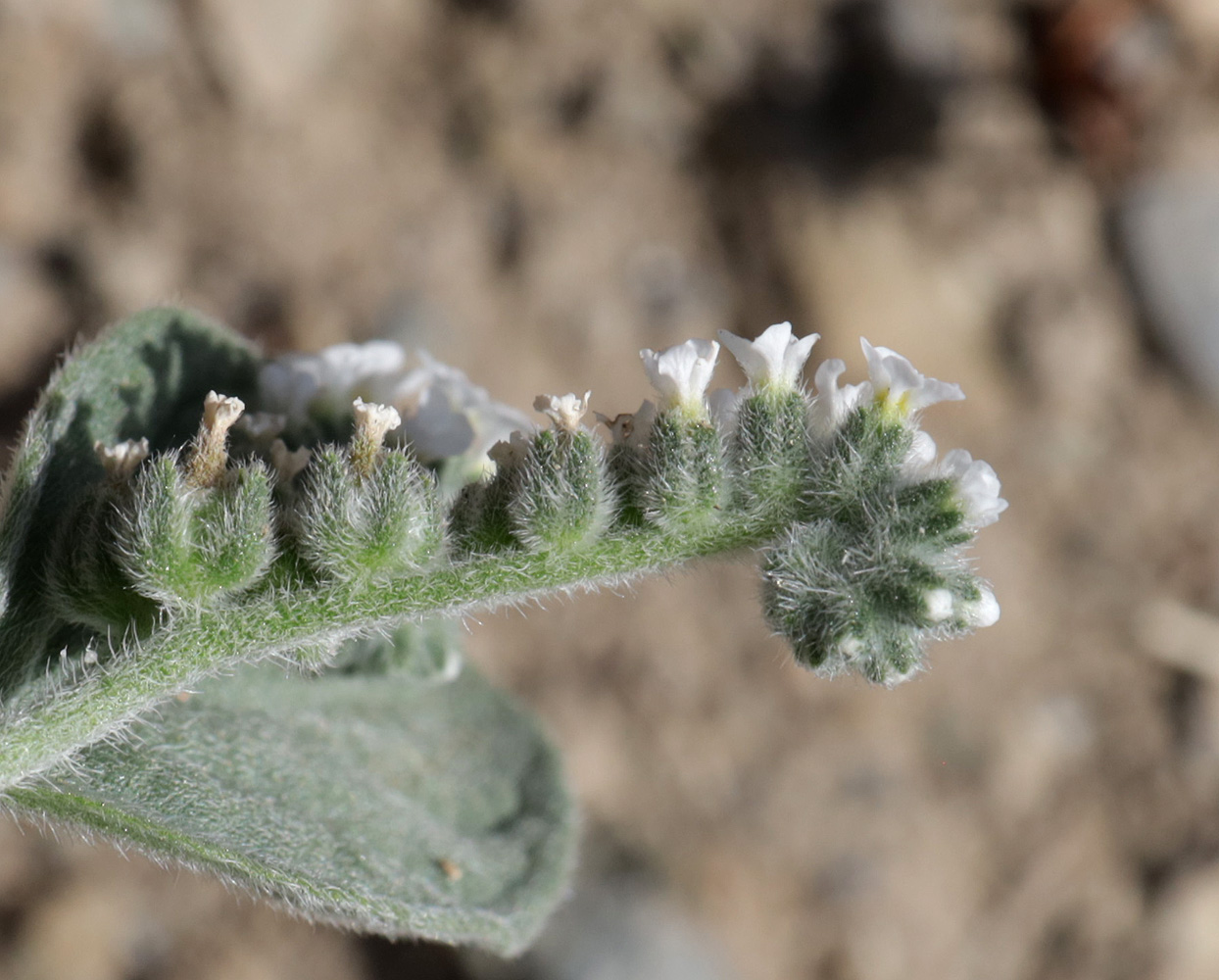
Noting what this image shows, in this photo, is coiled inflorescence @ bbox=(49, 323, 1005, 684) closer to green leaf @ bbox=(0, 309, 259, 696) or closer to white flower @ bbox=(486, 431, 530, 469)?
white flower @ bbox=(486, 431, 530, 469)

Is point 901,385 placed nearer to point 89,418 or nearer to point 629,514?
point 629,514

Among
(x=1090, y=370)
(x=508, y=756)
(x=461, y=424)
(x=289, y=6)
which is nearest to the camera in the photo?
(x=461, y=424)

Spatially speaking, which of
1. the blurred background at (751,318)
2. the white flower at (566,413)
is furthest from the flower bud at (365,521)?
the blurred background at (751,318)

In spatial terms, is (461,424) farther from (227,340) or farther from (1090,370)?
(1090,370)

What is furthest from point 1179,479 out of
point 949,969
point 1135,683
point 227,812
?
point 227,812

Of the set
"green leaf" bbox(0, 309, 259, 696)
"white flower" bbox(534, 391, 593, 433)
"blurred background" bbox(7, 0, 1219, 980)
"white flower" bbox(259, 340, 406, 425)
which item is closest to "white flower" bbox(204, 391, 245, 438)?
"green leaf" bbox(0, 309, 259, 696)

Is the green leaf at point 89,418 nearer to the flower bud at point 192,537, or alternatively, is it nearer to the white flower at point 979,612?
the flower bud at point 192,537
